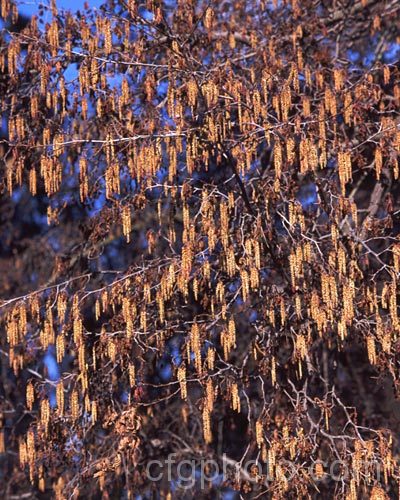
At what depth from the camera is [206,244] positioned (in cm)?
588

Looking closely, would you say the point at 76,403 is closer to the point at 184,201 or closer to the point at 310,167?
the point at 184,201

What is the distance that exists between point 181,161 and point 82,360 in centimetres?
161

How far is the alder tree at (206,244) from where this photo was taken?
5.54 metres

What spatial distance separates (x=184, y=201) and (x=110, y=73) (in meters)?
1.24

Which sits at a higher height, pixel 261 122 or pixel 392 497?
pixel 261 122

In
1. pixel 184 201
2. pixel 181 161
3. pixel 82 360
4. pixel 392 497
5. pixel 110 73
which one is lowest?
pixel 392 497

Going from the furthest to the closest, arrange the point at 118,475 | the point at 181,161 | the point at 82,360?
the point at 118,475 → the point at 181,161 → the point at 82,360

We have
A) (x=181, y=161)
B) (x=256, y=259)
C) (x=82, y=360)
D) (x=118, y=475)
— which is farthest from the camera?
(x=118, y=475)

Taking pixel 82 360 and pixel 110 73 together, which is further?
pixel 110 73

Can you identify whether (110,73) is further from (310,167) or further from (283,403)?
(283,403)

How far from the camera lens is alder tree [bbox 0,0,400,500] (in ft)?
18.2

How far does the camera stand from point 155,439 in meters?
7.50

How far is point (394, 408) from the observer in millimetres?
7719

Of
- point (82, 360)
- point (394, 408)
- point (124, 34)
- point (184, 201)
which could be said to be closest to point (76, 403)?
point (82, 360)
